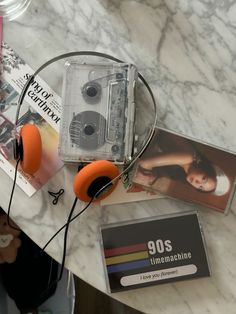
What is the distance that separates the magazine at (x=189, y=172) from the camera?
32.7 inches

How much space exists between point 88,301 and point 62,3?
30.4 inches

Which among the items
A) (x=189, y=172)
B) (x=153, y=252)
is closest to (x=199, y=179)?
(x=189, y=172)

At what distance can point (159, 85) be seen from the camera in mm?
867

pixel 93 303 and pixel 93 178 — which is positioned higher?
pixel 93 178

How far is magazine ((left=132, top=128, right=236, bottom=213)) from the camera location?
830 millimetres

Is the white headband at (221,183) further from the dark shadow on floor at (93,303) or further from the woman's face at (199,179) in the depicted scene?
the dark shadow on floor at (93,303)

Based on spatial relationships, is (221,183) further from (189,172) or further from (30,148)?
(30,148)

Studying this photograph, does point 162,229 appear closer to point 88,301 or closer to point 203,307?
point 203,307

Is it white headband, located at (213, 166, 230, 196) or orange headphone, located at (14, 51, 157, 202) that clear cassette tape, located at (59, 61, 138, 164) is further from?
white headband, located at (213, 166, 230, 196)

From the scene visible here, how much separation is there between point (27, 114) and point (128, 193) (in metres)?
0.21

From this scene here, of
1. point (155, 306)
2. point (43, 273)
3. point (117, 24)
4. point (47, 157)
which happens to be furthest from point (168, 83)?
point (43, 273)

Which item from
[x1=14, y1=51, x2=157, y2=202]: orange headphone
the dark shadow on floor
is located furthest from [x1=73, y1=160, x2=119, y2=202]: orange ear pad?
the dark shadow on floor

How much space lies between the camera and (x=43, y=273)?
113cm

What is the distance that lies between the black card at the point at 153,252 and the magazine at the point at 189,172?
0.13 feet
